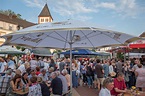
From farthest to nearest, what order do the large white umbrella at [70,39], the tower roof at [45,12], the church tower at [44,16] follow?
1. the tower roof at [45,12]
2. the church tower at [44,16]
3. the large white umbrella at [70,39]

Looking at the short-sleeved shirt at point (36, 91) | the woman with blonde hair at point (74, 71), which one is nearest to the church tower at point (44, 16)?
the woman with blonde hair at point (74, 71)

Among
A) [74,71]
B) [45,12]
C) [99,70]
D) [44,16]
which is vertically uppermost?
[45,12]

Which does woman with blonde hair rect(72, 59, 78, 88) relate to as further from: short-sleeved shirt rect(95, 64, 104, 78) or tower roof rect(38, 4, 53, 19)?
tower roof rect(38, 4, 53, 19)

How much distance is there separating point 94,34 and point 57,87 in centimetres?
203

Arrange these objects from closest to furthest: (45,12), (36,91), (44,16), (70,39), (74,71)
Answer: (36,91), (70,39), (74,71), (44,16), (45,12)

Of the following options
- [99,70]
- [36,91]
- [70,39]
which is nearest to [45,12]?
[99,70]

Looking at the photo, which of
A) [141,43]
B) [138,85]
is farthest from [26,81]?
[141,43]

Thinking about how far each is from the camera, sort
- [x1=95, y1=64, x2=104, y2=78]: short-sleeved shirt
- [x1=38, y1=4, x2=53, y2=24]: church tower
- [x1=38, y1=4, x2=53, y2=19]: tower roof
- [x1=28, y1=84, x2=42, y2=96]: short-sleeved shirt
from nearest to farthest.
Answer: [x1=28, y1=84, x2=42, y2=96]: short-sleeved shirt → [x1=95, y1=64, x2=104, y2=78]: short-sleeved shirt → [x1=38, y1=4, x2=53, y2=24]: church tower → [x1=38, y1=4, x2=53, y2=19]: tower roof

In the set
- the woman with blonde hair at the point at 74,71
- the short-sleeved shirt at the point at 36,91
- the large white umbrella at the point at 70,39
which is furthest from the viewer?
the woman with blonde hair at the point at 74,71

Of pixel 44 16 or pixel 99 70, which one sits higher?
pixel 44 16

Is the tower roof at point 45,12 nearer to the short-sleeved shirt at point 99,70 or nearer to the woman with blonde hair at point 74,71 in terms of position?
the woman with blonde hair at point 74,71

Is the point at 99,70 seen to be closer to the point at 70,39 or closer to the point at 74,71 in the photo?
the point at 74,71

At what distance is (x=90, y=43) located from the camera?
7.70 meters

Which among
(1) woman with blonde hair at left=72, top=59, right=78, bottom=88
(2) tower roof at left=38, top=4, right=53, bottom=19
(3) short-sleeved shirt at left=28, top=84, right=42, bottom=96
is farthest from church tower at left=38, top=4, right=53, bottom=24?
(3) short-sleeved shirt at left=28, top=84, right=42, bottom=96
